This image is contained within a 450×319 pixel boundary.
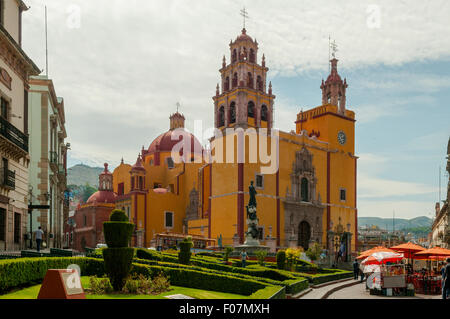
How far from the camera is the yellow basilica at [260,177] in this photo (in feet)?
155

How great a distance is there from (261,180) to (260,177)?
284 mm

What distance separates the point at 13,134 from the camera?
68.9 feet

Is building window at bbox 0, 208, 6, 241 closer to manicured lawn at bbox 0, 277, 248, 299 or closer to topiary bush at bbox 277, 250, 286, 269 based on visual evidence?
manicured lawn at bbox 0, 277, 248, 299

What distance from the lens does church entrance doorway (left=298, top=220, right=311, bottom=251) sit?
50.9 m

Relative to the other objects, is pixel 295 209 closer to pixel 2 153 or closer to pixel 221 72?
pixel 221 72

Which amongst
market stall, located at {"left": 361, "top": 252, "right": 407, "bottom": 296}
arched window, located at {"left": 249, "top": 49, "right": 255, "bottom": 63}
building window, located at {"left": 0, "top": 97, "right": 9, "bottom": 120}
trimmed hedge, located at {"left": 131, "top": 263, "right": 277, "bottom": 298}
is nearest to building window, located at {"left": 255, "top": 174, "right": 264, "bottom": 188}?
arched window, located at {"left": 249, "top": 49, "right": 255, "bottom": 63}

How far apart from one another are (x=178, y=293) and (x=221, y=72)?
40.7 meters

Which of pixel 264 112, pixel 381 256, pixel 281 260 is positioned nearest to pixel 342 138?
pixel 264 112

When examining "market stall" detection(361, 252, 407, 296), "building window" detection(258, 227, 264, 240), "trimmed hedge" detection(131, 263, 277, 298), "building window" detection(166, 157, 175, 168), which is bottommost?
"building window" detection(258, 227, 264, 240)

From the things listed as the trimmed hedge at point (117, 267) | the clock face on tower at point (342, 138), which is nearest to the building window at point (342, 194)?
the clock face on tower at point (342, 138)

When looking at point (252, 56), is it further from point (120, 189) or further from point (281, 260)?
point (281, 260)

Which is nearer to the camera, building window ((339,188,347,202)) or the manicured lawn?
the manicured lawn

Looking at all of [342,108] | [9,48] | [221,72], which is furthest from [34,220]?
[342,108]

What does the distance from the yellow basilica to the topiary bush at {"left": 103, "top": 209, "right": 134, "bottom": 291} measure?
90.8 feet
